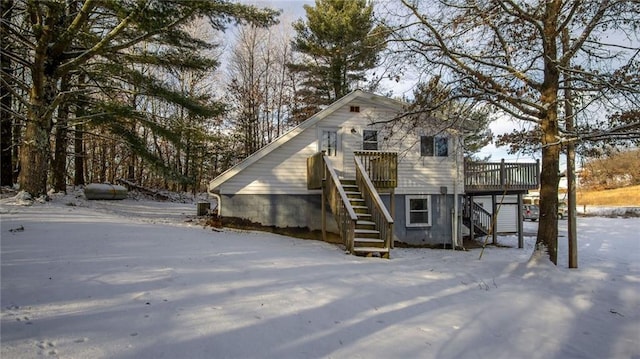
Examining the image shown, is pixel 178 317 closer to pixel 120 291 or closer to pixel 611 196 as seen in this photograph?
pixel 120 291

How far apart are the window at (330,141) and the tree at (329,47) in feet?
26.4

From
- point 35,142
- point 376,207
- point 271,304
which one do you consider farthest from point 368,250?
point 35,142

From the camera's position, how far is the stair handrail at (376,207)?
29.7 feet

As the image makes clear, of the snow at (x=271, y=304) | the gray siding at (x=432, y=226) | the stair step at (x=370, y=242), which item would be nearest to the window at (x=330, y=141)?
the gray siding at (x=432, y=226)

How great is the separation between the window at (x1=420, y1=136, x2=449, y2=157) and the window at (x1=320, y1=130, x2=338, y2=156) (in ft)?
11.5

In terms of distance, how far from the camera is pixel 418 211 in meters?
14.5

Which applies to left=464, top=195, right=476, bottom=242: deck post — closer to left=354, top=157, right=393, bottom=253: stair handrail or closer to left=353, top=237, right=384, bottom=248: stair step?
left=354, top=157, right=393, bottom=253: stair handrail

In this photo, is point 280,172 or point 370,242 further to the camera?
point 280,172

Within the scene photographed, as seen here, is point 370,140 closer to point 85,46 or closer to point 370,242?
point 370,242

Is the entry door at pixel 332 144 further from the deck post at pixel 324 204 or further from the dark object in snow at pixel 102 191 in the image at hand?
the dark object in snow at pixel 102 191

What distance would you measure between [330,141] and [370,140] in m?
1.59

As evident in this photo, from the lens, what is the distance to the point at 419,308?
4.99 metres

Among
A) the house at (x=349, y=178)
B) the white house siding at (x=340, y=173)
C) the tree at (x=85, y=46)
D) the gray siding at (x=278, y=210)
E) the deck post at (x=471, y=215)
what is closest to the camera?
the tree at (x=85, y=46)

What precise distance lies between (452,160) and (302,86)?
1318 centimetres
